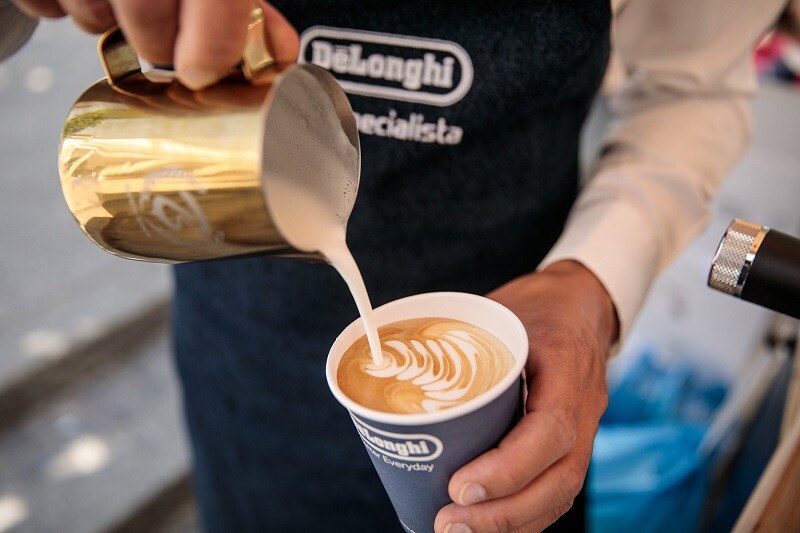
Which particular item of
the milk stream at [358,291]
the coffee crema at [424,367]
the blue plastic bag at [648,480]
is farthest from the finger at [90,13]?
the blue plastic bag at [648,480]

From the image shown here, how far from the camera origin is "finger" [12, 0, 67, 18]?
2.08 feet

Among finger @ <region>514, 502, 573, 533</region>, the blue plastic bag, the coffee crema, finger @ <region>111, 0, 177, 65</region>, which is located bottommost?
the blue plastic bag

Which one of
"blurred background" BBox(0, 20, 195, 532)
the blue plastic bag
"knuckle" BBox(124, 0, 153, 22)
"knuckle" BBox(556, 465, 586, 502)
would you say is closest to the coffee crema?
"knuckle" BBox(556, 465, 586, 502)

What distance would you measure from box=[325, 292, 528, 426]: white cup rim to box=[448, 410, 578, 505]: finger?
0.05m

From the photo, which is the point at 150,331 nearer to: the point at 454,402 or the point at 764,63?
the point at 454,402

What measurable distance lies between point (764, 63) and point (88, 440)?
9.49ft

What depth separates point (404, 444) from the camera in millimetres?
625

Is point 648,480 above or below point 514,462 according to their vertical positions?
below

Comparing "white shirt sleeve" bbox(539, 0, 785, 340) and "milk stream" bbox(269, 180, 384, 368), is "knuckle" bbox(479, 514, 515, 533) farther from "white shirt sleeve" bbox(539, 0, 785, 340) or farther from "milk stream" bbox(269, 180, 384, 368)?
"white shirt sleeve" bbox(539, 0, 785, 340)

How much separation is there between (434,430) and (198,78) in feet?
1.23

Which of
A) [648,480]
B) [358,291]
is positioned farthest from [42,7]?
[648,480]

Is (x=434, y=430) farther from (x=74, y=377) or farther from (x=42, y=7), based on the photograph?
(x=74, y=377)

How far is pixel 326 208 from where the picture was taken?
0.73m

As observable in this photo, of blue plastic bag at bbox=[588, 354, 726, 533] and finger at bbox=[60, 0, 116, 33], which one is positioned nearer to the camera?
finger at bbox=[60, 0, 116, 33]
